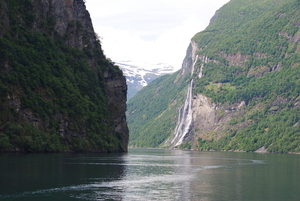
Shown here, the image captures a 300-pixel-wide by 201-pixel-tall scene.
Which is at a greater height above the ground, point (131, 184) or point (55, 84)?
point (55, 84)

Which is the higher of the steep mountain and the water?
the steep mountain

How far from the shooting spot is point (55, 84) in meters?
146

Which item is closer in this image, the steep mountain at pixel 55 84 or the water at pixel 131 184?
the water at pixel 131 184

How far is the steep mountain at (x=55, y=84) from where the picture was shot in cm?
12450

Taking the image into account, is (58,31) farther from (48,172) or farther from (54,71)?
(48,172)

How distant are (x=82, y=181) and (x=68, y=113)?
255ft

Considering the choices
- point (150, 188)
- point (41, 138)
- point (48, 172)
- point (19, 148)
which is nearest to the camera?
point (150, 188)

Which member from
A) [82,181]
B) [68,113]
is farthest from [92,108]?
[82,181]

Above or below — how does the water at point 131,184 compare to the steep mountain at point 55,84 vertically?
below

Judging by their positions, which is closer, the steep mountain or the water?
the water

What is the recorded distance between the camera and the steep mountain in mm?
124500

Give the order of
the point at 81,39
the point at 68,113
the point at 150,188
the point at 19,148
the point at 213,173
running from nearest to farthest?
the point at 150,188, the point at 213,173, the point at 19,148, the point at 68,113, the point at 81,39

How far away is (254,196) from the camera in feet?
199

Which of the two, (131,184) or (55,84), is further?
(55,84)
